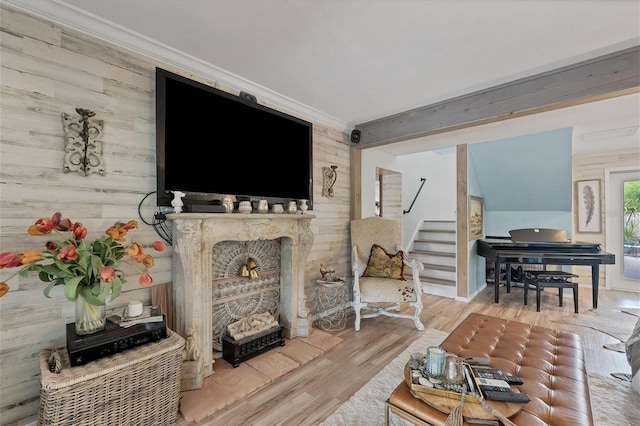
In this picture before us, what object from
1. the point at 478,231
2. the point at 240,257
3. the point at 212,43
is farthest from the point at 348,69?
the point at 478,231

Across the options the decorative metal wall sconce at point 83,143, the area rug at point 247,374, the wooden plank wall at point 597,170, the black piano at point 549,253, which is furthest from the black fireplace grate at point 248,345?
the wooden plank wall at point 597,170

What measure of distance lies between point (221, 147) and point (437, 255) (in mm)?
4172

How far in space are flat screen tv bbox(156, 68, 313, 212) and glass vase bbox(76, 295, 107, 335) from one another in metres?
0.74

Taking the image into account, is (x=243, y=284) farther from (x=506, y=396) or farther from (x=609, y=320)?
Result: (x=609, y=320)

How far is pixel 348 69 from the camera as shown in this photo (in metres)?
2.39

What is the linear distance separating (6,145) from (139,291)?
1145mm

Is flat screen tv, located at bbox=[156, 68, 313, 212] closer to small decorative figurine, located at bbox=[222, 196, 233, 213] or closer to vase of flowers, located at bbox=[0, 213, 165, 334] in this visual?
small decorative figurine, located at bbox=[222, 196, 233, 213]

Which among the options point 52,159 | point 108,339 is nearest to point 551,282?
point 108,339

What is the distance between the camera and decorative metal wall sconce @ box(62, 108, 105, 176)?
1724 millimetres

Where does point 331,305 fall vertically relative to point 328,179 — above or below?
below

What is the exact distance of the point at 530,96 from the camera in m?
2.53

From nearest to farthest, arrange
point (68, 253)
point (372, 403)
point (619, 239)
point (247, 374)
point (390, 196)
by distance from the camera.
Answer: point (68, 253), point (372, 403), point (247, 374), point (619, 239), point (390, 196)

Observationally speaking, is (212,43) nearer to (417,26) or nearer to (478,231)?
(417,26)

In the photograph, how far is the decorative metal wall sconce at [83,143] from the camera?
1.72 metres
